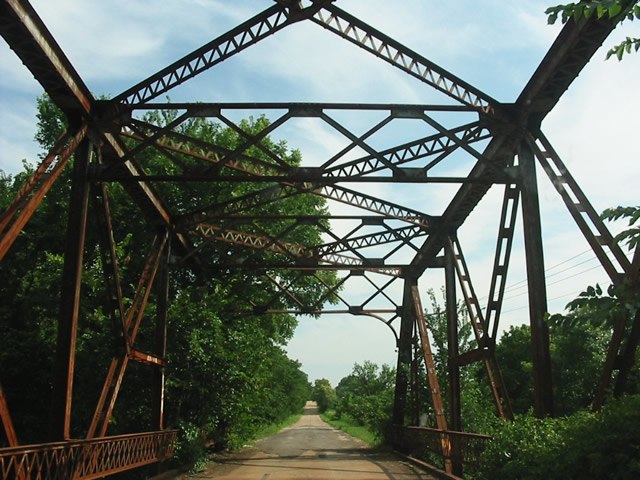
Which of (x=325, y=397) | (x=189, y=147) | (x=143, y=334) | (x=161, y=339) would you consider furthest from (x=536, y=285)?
(x=325, y=397)

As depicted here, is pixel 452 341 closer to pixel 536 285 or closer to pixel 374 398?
pixel 536 285

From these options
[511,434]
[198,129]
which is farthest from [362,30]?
[198,129]

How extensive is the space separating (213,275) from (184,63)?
1241 cm

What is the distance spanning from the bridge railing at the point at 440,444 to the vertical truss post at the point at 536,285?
1313 millimetres

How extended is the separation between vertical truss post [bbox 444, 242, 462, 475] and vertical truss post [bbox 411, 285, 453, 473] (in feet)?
1.30

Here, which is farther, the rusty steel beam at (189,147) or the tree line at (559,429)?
the rusty steel beam at (189,147)

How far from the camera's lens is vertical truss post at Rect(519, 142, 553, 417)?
10.3m

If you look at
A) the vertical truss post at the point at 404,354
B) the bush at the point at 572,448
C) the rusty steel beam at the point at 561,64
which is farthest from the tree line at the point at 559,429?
the rusty steel beam at the point at 561,64

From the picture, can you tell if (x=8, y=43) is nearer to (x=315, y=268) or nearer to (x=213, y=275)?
(x=315, y=268)

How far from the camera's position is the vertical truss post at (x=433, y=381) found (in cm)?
1480

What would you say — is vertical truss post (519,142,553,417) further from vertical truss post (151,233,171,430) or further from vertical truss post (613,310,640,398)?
vertical truss post (151,233,171,430)

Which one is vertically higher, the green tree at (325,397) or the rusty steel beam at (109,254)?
the green tree at (325,397)

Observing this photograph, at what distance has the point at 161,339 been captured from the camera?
16234 millimetres

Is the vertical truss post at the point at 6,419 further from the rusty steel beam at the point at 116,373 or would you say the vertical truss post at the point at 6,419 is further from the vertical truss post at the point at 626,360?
the vertical truss post at the point at 626,360
